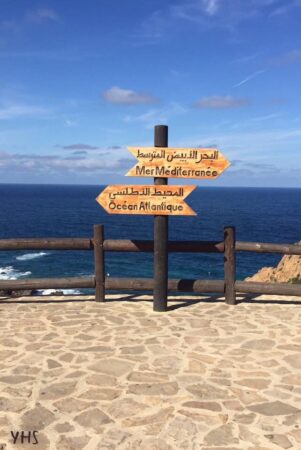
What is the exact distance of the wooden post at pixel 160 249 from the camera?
8.38 meters

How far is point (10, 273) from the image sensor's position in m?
39.8

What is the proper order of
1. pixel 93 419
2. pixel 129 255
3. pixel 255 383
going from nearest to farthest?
pixel 93 419, pixel 255 383, pixel 129 255

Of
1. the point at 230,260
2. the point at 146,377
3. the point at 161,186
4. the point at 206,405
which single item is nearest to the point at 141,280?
the point at 230,260

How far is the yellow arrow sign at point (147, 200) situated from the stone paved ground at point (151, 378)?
1949 mm

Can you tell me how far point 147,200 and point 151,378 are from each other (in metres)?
3.71

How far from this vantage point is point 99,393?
5215mm

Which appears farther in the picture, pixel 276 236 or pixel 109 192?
pixel 276 236

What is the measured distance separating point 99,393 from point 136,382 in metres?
0.52

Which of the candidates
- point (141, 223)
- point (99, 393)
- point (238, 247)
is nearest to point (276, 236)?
point (141, 223)

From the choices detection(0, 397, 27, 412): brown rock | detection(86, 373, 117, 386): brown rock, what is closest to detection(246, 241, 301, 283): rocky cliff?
detection(86, 373, 117, 386): brown rock

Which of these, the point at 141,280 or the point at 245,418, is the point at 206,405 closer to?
the point at 245,418

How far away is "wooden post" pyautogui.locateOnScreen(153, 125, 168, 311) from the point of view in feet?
27.5

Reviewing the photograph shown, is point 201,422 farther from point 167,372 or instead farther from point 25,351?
point 25,351

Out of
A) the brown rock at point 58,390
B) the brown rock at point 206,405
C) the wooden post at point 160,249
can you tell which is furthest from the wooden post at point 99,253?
the brown rock at point 206,405
